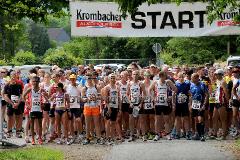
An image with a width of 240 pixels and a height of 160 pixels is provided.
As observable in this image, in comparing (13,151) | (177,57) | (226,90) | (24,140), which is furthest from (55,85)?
(177,57)

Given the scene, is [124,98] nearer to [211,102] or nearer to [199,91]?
[199,91]

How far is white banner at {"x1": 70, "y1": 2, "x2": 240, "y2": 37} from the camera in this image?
19.7m

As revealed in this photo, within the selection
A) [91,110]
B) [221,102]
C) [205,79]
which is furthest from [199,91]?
[91,110]

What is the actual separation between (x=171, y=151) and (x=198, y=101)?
113 inches

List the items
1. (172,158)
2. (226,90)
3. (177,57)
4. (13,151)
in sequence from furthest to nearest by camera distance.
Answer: (177,57)
(226,90)
(13,151)
(172,158)

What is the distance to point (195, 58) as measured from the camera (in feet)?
140

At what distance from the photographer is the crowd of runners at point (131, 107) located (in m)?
17.5

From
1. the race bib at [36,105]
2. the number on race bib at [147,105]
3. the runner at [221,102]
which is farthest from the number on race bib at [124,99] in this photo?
the runner at [221,102]

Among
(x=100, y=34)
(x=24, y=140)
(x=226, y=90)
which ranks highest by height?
(x=100, y=34)

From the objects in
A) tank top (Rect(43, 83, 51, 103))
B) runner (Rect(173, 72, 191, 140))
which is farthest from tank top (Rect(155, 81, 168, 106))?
tank top (Rect(43, 83, 51, 103))

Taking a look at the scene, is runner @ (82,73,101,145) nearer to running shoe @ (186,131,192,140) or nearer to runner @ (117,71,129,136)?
runner @ (117,71,129,136)

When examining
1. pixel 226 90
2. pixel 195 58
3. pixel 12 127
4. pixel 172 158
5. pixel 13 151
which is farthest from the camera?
pixel 195 58

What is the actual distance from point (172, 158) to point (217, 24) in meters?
7.23

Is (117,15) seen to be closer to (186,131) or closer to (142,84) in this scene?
(142,84)
